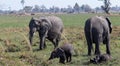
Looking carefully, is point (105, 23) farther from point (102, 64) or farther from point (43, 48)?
point (43, 48)

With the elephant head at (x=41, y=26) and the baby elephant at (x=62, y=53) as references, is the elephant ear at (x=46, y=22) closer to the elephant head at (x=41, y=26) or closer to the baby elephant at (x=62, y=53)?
the elephant head at (x=41, y=26)

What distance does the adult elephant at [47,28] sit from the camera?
72.4 feet

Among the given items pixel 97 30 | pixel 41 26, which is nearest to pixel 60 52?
pixel 97 30

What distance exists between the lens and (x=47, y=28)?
22.7 meters

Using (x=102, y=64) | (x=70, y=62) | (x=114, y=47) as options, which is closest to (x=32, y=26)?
(x=114, y=47)

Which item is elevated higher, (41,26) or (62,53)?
(41,26)

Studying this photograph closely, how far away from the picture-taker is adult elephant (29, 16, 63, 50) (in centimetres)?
2206

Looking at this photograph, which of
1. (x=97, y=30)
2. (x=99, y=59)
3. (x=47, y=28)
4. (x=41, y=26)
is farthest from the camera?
(x=47, y=28)

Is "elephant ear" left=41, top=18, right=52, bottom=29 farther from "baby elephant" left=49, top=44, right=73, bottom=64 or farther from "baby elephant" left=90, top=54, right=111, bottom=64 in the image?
"baby elephant" left=90, top=54, right=111, bottom=64

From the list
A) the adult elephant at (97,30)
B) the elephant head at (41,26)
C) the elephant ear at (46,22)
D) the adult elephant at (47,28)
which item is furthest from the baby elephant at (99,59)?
the elephant ear at (46,22)

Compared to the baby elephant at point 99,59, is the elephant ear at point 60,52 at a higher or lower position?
higher

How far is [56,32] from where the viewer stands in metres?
23.4

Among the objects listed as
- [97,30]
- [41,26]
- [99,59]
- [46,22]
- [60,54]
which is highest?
[97,30]

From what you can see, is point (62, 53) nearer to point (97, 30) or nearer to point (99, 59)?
point (99, 59)
